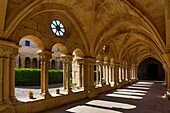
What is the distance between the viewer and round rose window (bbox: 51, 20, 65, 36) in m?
5.94

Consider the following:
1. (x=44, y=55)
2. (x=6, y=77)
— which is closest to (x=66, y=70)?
(x=44, y=55)

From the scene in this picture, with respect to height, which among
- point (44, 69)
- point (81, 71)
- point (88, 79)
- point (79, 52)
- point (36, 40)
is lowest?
point (88, 79)

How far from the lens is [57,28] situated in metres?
6.11

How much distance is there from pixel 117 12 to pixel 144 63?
767 inches

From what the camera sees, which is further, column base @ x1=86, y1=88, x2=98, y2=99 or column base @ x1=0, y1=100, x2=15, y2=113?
column base @ x1=86, y1=88, x2=98, y2=99

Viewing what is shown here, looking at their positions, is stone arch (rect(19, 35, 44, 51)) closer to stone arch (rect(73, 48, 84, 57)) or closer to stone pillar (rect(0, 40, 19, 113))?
stone pillar (rect(0, 40, 19, 113))

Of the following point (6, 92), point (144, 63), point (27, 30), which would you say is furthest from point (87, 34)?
point (144, 63)

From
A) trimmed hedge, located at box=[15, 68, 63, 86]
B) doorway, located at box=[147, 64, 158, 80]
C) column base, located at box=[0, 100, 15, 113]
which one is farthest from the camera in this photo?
doorway, located at box=[147, 64, 158, 80]

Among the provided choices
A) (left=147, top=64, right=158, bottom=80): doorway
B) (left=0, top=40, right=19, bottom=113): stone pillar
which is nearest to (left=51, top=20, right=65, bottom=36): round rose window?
(left=0, top=40, right=19, bottom=113): stone pillar

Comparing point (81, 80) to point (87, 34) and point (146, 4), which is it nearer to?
point (87, 34)

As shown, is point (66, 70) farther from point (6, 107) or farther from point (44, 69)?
point (6, 107)

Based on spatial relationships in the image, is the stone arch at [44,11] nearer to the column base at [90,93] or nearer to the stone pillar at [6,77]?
the stone pillar at [6,77]

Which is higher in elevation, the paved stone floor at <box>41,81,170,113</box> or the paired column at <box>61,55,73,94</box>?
the paired column at <box>61,55,73,94</box>

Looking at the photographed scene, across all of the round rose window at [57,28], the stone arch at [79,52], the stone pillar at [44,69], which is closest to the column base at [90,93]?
the stone arch at [79,52]
